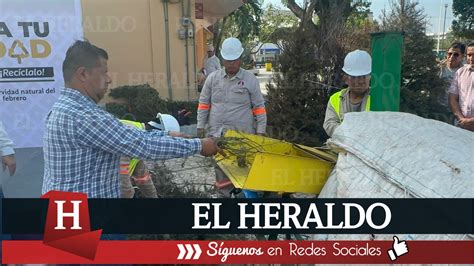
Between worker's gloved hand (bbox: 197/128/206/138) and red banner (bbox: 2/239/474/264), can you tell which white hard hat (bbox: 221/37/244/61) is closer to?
worker's gloved hand (bbox: 197/128/206/138)

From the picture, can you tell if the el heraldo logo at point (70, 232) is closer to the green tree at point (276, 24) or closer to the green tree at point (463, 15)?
the green tree at point (276, 24)

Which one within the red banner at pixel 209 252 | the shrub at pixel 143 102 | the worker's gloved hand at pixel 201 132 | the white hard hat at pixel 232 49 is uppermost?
the white hard hat at pixel 232 49

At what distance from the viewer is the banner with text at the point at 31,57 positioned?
2428 millimetres

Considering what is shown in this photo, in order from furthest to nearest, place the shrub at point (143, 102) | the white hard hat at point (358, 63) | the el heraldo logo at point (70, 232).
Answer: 1. the shrub at point (143, 102)
2. the white hard hat at point (358, 63)
3. the el heraldo logo at point (70, 232)

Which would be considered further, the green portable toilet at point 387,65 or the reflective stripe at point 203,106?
the reflective stripe at point 203,106

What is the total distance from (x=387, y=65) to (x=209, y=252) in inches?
46.0

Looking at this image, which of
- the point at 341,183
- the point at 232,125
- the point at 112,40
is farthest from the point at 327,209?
the point at 112,40

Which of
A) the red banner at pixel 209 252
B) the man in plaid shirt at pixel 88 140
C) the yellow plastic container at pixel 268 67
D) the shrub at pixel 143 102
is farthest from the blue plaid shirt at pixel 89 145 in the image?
the yellow plastic container at pixel 268 67

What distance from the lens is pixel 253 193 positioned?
6.53ft

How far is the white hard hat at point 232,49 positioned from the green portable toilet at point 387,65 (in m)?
1.14

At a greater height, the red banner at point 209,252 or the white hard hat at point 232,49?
the white hard hat at point 232,49

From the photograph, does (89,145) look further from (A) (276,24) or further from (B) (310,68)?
(B) (310,68)

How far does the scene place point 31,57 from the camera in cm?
250

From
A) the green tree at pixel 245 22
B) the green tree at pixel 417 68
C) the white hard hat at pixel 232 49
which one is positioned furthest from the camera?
the white hard hat at pixel 232 49
